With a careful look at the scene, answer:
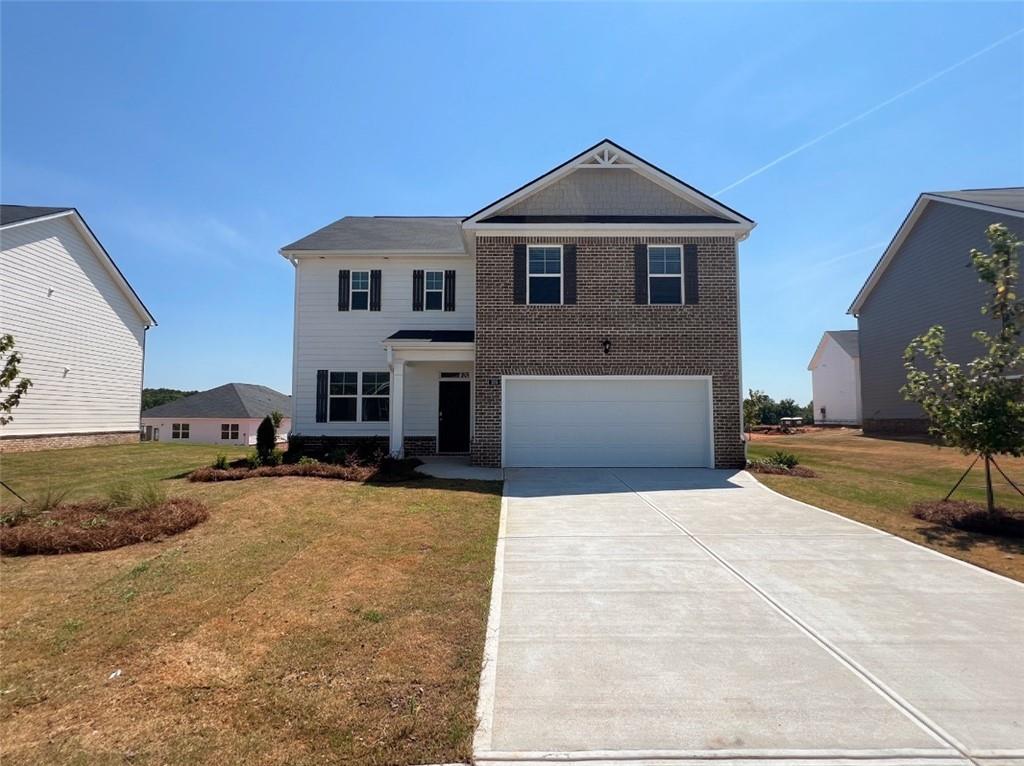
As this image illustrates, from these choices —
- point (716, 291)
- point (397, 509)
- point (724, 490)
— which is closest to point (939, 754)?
point (397, 509)

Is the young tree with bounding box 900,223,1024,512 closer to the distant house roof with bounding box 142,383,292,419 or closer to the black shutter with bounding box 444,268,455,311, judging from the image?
the black shutter with bounding box 444,268,455,311

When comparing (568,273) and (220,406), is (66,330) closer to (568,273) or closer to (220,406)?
(568,273)

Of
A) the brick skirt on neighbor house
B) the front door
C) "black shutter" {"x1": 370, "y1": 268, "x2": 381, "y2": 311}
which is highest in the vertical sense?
"black shutter" {"x1": 370, "y1": 268, "x2": 381, "y2": 311}

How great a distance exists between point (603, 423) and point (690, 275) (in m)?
4.44

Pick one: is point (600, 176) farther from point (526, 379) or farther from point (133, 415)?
point (133, 415)

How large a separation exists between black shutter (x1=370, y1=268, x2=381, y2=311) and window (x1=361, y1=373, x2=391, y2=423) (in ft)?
6.90

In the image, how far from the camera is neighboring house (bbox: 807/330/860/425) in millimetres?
37031

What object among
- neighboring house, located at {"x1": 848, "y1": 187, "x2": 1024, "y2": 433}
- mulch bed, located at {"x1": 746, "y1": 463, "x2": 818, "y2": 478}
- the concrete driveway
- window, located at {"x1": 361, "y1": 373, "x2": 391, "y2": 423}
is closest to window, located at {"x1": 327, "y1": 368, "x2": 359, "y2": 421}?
window, located at {"x1": 361, "y1": 373, "x2": 391, "y2": 423}

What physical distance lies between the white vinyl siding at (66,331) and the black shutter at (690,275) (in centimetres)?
1770

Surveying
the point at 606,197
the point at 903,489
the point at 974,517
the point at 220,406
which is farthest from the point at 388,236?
the point at 220,406

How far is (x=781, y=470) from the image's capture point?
44.7 ft

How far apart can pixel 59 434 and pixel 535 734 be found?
21082mm

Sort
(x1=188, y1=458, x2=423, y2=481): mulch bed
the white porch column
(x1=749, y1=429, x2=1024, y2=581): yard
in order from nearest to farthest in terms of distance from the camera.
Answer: (x1=749, y1=429, x2=1024, y2=581): yard, (x1=188, y1=458, x2=423, y2=481): mulch bed, the white porch column

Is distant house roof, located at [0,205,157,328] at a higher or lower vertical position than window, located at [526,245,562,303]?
higher
